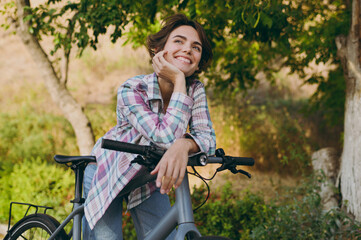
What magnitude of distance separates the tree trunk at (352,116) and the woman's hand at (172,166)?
283 centimetres

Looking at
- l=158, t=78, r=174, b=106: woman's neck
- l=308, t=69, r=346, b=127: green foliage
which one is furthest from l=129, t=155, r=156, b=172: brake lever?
l=308, t=69, r=346, b=127: green foliage

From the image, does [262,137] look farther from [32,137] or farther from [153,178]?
[153,178]

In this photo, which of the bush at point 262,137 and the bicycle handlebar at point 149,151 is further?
the bush at point 262,137

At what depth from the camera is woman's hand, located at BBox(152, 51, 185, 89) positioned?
175 centimetres

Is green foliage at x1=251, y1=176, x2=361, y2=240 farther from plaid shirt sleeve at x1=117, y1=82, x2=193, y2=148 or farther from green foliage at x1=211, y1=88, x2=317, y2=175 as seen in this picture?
green foliage at x1=211, y1=88, x2=317, y2=175

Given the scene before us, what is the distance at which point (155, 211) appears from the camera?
214 centimetres

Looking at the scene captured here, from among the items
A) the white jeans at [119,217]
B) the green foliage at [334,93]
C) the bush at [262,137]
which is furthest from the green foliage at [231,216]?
the bush at [262,137]

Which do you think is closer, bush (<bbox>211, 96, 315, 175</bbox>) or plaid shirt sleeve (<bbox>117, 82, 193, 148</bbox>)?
plaid shirt sleeve (<bbox>117, 82, 193, 148</bbox>)

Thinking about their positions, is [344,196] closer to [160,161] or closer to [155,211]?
[155,211]

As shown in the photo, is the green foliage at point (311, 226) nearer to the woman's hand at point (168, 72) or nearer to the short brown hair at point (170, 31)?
the short brown hair at point (170, 31)

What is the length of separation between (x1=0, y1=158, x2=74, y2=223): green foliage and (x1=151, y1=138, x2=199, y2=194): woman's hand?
3.69m

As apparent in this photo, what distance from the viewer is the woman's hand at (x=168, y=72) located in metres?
1.75

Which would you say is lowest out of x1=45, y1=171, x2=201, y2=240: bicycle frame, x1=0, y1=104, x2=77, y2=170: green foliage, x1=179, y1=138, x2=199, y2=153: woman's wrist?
x1=45, y1=171, x2=201, y2=240: bicycle frame

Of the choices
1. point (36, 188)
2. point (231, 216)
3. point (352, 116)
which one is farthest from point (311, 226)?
point (36, 188)
